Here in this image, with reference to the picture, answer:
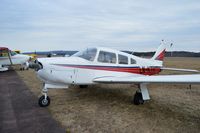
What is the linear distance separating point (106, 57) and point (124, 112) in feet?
7.61

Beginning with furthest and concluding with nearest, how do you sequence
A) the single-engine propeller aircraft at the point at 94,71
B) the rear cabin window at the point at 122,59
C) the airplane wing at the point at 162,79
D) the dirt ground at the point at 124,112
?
1. the rear cabin window at the point at 122,59
2. the single-engine propeller aircraft at the point at 94,71
3. the airplane wing at the point at 162,79
4. the dirt ground at the point at 124,112

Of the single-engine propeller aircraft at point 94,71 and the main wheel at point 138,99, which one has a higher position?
the single-engine propeller aircraft at point 94,71

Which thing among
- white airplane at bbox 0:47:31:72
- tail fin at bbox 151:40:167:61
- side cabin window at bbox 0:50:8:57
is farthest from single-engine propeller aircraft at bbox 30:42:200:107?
side cabin window at bbox 0:50:8:57

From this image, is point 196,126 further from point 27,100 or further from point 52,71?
point 27,100

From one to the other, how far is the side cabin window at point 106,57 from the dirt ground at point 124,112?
147 centimetres

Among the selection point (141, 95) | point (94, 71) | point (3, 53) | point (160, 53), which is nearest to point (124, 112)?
point (141, 95)

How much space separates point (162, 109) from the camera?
6.00m

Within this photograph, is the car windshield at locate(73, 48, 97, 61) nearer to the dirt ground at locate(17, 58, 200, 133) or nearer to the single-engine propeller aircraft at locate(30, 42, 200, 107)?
the single-engine propeller aircraft at locate(30, 42, 200, 107)

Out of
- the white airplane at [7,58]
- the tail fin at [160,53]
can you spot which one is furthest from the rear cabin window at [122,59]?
the white airplane at [7,58]

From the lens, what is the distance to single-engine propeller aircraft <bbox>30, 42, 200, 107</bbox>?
6.09m

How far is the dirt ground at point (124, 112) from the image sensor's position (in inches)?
181

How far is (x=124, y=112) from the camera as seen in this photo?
5738mm

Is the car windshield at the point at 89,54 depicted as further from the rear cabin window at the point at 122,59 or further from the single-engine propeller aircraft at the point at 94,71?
the rear cabin window at the point at 122,59

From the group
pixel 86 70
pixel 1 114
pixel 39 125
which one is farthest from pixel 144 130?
pixel 1 114
